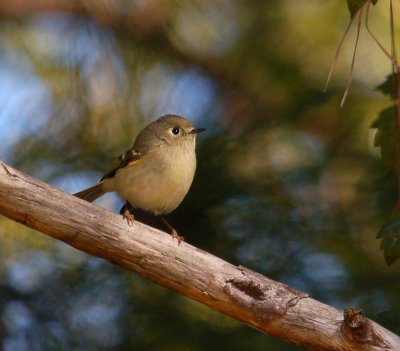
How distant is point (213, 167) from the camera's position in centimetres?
309

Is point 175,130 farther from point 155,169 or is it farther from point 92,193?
point 92,193

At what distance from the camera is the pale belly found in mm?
3186

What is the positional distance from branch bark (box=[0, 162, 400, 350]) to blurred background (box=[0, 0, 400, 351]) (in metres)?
0.48

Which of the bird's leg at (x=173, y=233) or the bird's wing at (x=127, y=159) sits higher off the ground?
the bird's wing at (x=127, y=159)

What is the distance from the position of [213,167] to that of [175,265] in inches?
28.2

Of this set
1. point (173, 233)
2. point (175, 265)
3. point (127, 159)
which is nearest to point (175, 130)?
point (127, 159)

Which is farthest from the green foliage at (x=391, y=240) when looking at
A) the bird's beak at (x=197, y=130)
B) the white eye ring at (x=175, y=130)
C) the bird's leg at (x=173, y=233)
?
the white eye ring at (x=175, y=130)

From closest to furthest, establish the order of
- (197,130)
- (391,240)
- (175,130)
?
(391,240) < (197,130) < (175,130)

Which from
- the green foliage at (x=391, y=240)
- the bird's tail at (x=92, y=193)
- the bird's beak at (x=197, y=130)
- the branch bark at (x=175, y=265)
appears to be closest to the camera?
the green foliage at (x=391, y=240)

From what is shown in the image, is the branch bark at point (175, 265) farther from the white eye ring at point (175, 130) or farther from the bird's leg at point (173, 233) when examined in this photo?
the white eye ring at point (175, 130)

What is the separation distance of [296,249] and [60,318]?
886mm

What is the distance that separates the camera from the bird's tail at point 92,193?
10.7ft

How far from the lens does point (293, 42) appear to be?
315cm

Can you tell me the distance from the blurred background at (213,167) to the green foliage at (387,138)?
425 millimetres
